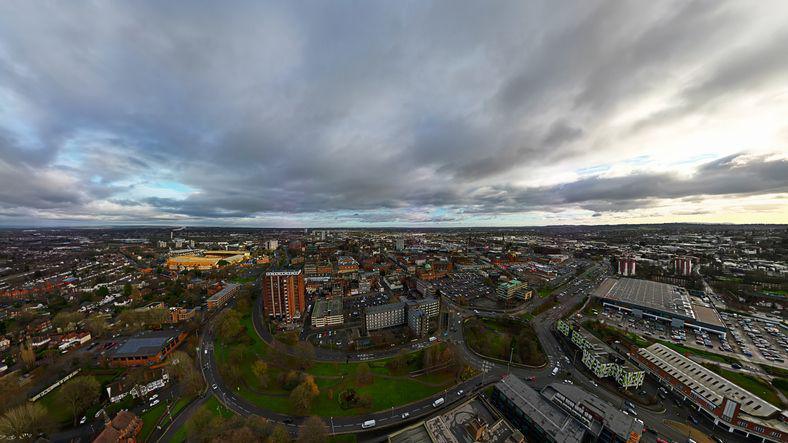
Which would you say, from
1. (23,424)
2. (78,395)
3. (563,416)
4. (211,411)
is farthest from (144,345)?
(563,416)

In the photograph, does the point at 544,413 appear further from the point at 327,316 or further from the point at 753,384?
the point at 327,316

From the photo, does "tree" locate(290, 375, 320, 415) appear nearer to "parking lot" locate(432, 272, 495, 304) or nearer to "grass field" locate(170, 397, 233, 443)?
"grass field" locate(170, 397, 233, 443)

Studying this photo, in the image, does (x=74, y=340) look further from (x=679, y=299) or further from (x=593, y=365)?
(x=679, y=299)

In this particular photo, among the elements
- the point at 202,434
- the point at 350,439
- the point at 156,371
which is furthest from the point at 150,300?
the point at 350,439

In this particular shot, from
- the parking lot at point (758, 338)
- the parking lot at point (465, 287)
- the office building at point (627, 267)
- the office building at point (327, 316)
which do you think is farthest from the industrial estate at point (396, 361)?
the office building at point (627, 267)

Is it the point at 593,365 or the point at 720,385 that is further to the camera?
the point at 593,365

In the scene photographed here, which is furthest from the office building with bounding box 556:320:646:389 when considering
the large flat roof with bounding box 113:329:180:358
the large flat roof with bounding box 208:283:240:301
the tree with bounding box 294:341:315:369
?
the large flat roof with bounding box 208:283:240:301
